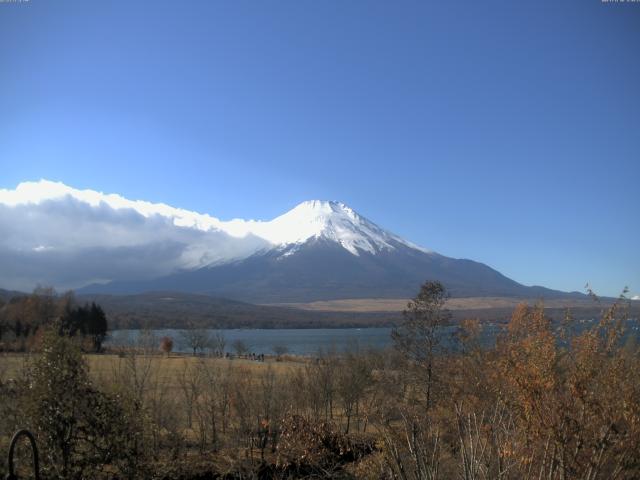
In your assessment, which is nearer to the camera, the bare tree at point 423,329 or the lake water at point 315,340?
the lake water at point 315,340

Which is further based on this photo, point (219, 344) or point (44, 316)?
point (44, 316)

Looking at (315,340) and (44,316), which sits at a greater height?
(44,316)

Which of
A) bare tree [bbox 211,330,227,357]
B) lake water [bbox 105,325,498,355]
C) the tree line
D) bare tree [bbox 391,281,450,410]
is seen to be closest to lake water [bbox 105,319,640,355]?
lake water [bbox 105,325,498,355]

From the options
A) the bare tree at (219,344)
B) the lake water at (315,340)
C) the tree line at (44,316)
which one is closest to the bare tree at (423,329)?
the lake water at (315,340)

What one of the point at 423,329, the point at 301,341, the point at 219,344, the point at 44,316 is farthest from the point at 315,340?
the point at 423,329

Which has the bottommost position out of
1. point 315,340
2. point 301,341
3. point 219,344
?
point 301,341

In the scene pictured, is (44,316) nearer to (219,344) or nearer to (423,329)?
(219,344)

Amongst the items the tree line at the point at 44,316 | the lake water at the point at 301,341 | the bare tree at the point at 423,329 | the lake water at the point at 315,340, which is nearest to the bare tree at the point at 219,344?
the lake water at the point at 301,341

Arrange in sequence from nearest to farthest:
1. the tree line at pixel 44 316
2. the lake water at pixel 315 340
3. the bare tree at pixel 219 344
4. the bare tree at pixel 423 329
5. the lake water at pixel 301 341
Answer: the lake water at pixel 315 340 < the bare tree at pixel 423 329 < the lake water at pixel 301 341 < the bare tree at pixel 219 344 < the tree line at pixel 44 316

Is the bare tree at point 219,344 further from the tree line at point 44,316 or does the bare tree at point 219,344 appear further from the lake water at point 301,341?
the tree line at point 44,316

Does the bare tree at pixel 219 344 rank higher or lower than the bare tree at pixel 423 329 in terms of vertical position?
lower

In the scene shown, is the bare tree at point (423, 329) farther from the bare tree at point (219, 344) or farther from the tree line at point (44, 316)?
the tree line at point (44, 316)

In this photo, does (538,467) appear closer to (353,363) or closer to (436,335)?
(436,335)

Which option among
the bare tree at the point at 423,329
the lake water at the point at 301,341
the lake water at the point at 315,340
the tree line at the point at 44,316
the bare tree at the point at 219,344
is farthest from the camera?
the tree line at the point at 44,316
